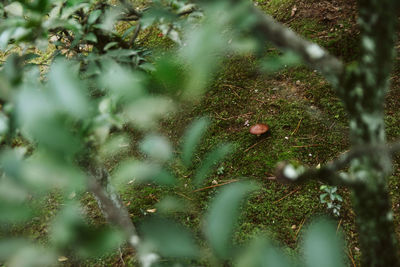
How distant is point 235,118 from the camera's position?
2121 mm

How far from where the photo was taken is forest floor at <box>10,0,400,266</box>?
1559 mm

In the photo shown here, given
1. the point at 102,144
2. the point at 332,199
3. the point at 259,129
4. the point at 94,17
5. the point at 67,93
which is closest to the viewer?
the point at 67,93

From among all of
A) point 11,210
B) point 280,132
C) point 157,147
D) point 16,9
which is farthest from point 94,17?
point 280,132

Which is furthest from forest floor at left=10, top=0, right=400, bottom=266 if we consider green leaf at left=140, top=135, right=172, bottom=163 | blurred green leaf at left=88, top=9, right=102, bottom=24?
blurred green leaf at left=88, top=9, right=102, bottom=24

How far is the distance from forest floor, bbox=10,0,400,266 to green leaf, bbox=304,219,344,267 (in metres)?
0.83

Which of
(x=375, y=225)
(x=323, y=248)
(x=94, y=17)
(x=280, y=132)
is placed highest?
(x=94, y=17)

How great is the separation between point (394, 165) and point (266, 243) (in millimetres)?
1450

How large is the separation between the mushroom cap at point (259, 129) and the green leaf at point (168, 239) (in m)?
1.41

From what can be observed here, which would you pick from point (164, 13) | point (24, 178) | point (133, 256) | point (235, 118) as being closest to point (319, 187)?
point (235, 118)

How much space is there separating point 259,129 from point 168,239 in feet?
4.79

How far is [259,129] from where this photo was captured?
6.24 feet

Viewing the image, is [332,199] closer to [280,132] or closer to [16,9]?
[280,132]

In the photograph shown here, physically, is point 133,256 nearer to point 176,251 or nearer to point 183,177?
point 183,177

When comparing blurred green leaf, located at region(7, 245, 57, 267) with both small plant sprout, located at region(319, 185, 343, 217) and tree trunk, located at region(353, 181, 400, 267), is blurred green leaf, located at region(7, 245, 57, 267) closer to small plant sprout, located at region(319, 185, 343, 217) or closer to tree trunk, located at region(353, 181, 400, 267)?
tree trunk, located at region(353, 181, 400, 267)
